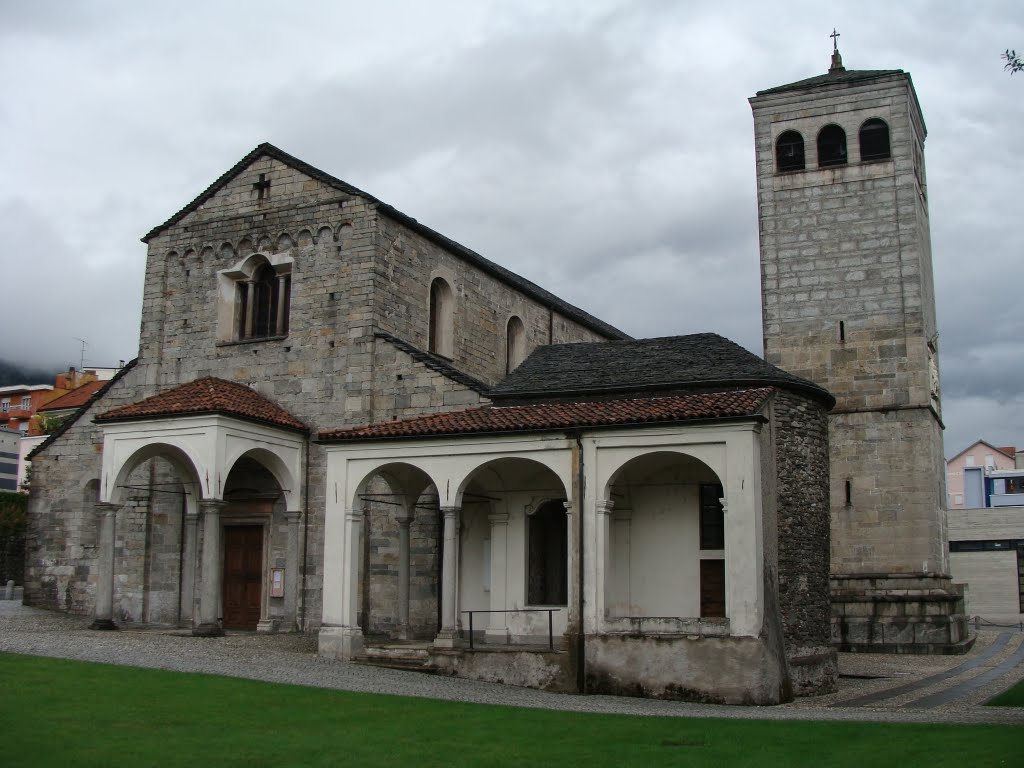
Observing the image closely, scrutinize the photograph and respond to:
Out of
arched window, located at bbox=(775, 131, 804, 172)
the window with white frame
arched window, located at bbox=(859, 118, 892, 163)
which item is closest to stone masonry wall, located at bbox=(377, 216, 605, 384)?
the window with white frame

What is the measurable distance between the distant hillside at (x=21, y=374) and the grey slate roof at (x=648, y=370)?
584 ft

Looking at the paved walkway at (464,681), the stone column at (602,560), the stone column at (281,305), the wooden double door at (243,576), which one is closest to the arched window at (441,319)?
the stone column at (281,305)

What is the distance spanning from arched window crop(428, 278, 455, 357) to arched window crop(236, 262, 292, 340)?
3.51 m

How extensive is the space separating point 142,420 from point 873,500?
17.7 m

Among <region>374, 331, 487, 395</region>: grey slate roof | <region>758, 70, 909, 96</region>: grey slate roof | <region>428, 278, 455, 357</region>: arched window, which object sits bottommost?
<region>374, 331, 487, 395</region>: grey slate roof

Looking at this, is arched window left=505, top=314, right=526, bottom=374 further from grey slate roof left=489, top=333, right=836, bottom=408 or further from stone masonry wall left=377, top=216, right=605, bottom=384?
grey slate roof left=489, top=333, right=836, bottom=408

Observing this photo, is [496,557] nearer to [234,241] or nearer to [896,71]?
[234,241]

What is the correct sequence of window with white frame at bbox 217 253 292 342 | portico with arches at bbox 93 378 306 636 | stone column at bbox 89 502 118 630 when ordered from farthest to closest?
window with white frame at bbox 217 253 292 342, stone column at bbox 89 502 118 630, portico with arches at bbox 93 378 306 636

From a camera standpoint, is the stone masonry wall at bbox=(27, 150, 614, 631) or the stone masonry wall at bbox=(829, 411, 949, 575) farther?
the stone masonry wall at bbox=(829, 411, 949, 575)

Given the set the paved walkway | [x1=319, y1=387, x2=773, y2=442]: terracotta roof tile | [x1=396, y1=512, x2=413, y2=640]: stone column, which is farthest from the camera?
[x1=396, y1=512, x2=413, y2=640]: stone column

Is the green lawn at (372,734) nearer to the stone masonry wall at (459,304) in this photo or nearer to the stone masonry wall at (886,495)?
the stone masonry wall at (459,304)

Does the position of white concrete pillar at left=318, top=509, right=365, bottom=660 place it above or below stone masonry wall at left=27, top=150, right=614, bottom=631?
below

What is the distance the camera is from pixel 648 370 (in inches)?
887

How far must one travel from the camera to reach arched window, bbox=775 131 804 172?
102 ft
